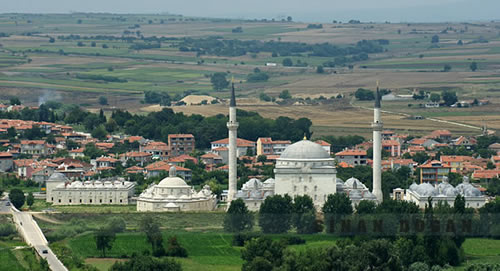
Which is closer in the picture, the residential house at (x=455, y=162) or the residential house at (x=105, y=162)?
the residential house at (x=455, y=162)

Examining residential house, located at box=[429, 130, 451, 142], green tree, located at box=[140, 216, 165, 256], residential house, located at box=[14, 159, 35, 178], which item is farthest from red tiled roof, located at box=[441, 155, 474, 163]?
green tree, located at box=[140, 216, 165, 256]

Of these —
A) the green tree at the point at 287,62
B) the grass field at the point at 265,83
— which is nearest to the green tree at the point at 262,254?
the grass field at the point at 265,83

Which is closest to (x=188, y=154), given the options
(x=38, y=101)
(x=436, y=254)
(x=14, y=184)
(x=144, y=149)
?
(x=144, y=149)

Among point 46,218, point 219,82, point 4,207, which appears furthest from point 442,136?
point 219,82

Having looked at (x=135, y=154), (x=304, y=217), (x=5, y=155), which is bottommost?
(x=304, y=217)

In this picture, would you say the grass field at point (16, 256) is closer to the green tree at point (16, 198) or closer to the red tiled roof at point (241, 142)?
the green tree at point (16, 198)

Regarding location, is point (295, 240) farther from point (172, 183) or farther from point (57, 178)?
point (57, 178)
